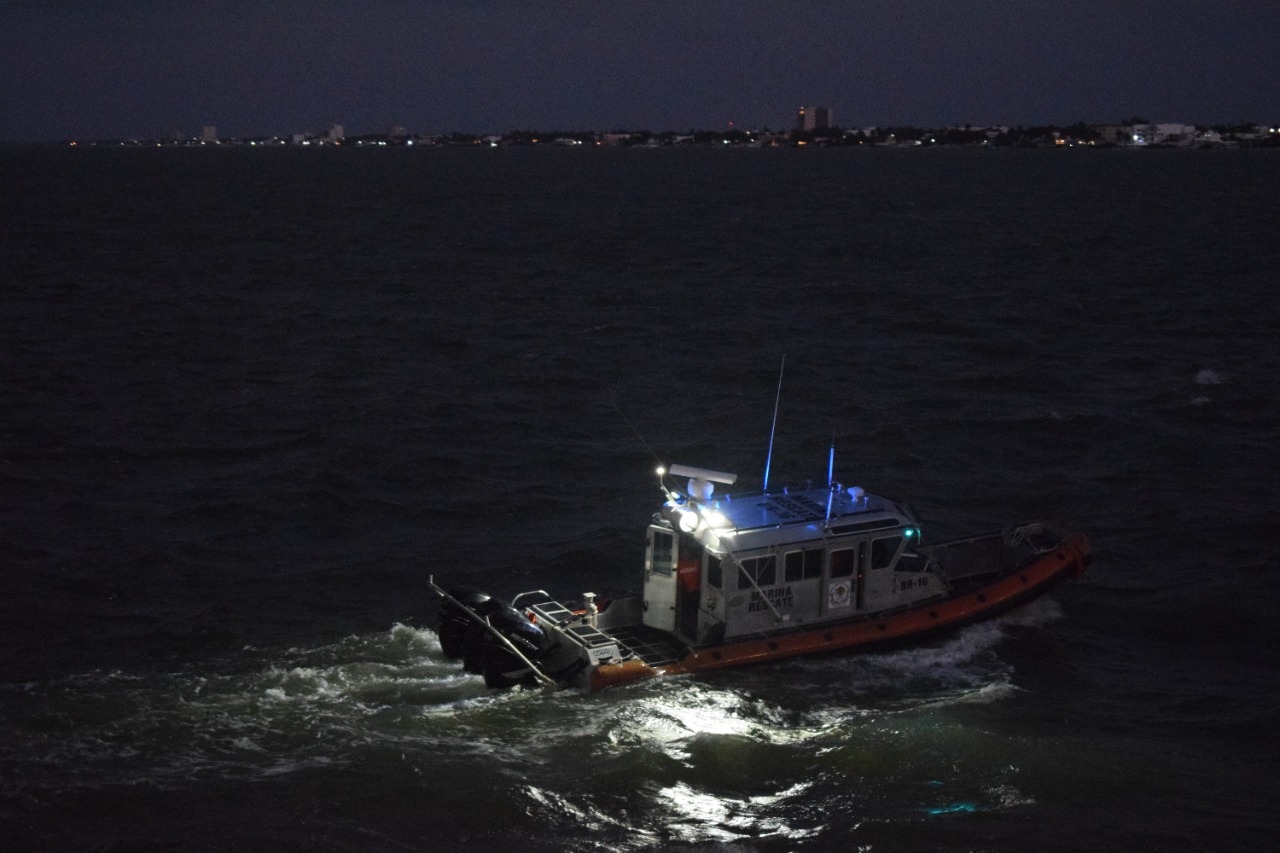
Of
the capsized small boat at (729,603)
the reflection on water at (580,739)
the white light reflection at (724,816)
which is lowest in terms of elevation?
the white light reflection at (724,816)

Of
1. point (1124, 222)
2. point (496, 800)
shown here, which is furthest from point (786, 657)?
point (1124, 222)

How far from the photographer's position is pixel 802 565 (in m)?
18.5

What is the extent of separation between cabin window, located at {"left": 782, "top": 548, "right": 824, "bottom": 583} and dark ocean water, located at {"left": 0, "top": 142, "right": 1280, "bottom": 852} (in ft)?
4.09

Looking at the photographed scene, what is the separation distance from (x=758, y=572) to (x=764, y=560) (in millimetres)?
213

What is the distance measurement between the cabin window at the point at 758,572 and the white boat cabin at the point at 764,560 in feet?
0.04

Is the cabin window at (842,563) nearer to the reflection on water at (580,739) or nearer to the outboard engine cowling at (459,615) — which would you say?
the reflection on water at (580,739)

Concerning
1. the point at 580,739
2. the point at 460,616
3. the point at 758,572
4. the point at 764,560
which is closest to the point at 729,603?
the point at 758,572

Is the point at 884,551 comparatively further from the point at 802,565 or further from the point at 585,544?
the point at 585,544

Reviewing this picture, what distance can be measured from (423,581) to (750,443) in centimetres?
1157

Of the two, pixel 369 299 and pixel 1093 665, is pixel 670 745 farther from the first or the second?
pixel 369 299

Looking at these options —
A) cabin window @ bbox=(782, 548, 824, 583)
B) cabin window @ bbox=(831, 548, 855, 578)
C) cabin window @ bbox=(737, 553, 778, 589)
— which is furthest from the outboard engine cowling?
cabin window @ bbox=(831, 548, 855, 578)

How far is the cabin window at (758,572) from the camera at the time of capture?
1820cm

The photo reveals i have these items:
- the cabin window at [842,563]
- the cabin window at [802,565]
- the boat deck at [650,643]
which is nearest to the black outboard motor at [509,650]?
the boat deck at [650,643]

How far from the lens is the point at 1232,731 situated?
58.8 ft
